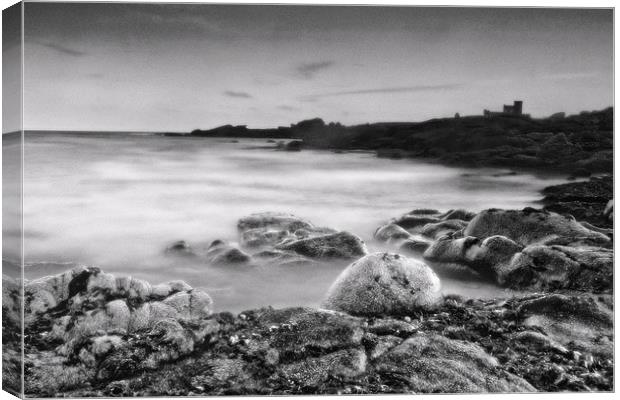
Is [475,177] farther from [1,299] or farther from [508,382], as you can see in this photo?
[1,299]

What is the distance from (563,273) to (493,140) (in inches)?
36.6

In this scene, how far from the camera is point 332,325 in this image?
485cm

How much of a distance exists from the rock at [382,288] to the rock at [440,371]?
9.8 inches

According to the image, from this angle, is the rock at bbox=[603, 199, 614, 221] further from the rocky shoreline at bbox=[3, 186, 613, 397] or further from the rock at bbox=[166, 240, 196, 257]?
the rock at bbox=[166, 240, 196, 257]

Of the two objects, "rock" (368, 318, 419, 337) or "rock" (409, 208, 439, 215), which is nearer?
"rock" (368, 318, 419, 337)

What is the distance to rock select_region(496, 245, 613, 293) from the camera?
5074 mm

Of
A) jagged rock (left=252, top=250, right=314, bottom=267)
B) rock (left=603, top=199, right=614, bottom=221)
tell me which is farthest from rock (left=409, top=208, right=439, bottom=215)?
rock (left=603, top=199, right=614, bottom=221)

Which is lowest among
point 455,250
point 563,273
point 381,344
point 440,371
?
point 440,371

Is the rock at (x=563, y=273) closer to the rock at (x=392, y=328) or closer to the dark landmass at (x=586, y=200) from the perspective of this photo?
the dark landmass at (x=586, y=200)

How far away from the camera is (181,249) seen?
4898mm

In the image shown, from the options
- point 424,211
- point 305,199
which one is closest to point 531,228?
point 424,211

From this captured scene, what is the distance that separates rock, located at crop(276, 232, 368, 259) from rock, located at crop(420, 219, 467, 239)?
40 centimetres

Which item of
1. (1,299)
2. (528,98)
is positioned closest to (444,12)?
(528,98)

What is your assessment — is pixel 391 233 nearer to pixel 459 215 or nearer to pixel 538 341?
pixel 459 215
